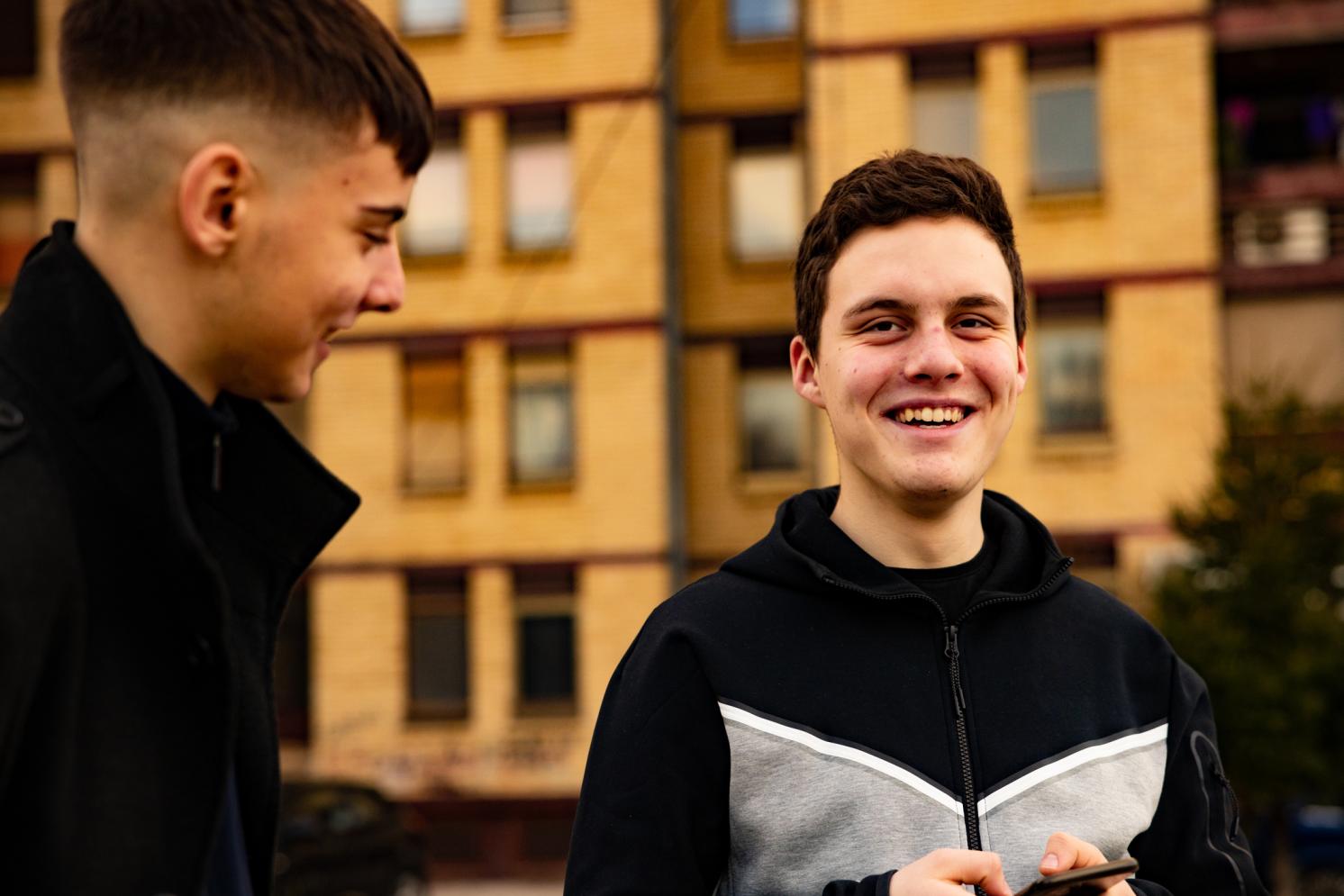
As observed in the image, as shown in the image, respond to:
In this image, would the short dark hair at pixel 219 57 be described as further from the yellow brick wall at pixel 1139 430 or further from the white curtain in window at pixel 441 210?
the white curtain in window at pixel 441 210

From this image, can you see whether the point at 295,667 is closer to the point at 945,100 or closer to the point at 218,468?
the point at 945,100

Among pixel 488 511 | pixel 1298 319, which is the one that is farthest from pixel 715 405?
pixel 1298 319

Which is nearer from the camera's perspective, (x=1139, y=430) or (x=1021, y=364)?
(x=1021, y=364)

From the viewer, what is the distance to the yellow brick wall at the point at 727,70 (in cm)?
2166

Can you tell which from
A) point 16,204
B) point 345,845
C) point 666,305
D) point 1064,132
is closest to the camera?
point 345,845

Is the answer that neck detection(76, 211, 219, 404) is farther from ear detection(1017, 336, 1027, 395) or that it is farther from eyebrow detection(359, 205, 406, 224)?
ear detection(1017, 336, 1027, 395)

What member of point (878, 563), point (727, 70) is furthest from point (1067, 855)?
point (727, 70)

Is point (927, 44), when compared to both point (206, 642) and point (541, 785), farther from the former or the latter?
point (206, 642)

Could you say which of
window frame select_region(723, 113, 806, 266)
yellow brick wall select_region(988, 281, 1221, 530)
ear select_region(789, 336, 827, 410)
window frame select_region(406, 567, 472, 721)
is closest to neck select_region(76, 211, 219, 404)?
ear select_region(789, 336, 827, 410)

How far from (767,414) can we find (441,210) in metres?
5.48

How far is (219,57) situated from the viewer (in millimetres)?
1646

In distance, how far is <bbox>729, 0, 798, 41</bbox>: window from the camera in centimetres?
2177

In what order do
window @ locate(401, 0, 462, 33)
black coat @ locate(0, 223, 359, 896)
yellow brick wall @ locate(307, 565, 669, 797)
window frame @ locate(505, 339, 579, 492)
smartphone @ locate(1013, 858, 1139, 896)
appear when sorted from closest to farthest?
black coat @ locate(0, 223, 359, 896) → smartphone @ locate(1013, 858, 1139, 896) → yellow brick wall @ locate(307, 565, 669, 797) → window frame @ locate(505, 339, 579, 492) → window @ locate(401, 0, 462, 33)

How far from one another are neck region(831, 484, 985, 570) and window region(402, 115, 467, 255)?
19.4m
